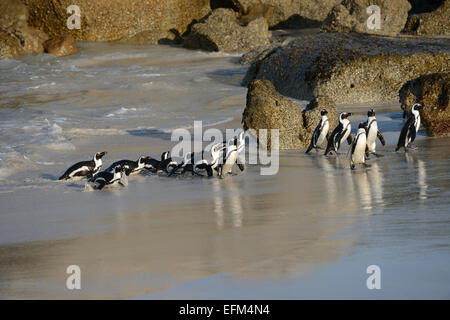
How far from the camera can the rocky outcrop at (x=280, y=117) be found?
9.39 metres

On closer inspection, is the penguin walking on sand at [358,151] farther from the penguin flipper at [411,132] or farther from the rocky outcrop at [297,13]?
the rocky outcrop at [297,13]

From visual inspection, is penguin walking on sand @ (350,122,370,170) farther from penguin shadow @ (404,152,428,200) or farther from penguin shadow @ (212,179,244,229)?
penguin shadow @ (212,179,244,229)

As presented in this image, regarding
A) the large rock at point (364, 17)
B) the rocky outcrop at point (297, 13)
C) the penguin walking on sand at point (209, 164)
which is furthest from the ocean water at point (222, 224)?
the rocky outcrop at point (297, 13)

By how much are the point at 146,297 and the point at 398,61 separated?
9.84m

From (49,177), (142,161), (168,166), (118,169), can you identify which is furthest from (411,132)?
(49,177)

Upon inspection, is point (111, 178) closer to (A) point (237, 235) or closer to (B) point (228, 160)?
(B) point (228, 160)

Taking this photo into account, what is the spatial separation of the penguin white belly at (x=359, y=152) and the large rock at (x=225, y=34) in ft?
41.9

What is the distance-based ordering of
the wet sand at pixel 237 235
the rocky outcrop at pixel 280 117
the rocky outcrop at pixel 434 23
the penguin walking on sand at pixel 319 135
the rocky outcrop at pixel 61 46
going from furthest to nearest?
the rocky outcrop at pixel 61 46 < the rocky outcrop at pixel 434 23 < the rocky outcrop at pixel 280 117 < the penguin walking on sand at pixel 319 135 < the wet sand at pixel 237 235

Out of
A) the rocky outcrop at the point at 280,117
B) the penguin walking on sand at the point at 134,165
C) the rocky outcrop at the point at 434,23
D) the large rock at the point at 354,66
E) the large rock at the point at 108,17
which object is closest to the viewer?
the penguin walking on sand at the point at 134,165

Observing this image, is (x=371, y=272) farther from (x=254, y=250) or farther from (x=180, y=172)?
(x=180, y=172)

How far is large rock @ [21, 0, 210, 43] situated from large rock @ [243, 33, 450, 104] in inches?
364

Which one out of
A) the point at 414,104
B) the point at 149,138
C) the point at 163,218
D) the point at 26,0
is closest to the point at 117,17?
the point at 26,0

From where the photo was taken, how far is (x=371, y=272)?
4.21m

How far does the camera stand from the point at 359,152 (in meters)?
7.88
